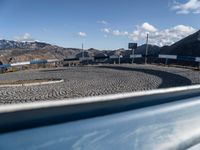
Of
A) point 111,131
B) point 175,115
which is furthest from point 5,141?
point 175,115

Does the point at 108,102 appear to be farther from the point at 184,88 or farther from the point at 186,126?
the point at 184,88

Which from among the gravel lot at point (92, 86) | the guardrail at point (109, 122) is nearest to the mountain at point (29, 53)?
the gravel lot at point (92, 86)

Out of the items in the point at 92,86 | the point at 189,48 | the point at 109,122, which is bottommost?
the point at 92,86

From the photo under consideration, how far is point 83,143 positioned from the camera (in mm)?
1984

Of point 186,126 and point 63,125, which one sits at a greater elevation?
point 63,125

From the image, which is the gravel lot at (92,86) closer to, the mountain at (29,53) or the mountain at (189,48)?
the mountain at (189,48)

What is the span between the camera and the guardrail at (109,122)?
1.76 metres

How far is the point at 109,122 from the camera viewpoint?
2246 mm

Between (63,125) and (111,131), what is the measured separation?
0.37 metres

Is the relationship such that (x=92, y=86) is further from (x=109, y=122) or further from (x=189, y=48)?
(x=189, y=48)

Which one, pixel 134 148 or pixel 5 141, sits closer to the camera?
pixel 5 141

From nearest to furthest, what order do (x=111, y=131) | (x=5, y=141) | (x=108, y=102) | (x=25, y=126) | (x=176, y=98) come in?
(x=5, y=141)
(x=25, y=126)
(x=111, y=131)
(x=108, y=102)
(x=176, y=98)

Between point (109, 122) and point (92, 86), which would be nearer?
point (109, 122)

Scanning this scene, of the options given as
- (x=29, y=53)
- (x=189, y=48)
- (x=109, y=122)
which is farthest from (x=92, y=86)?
(x=29, y=53)
